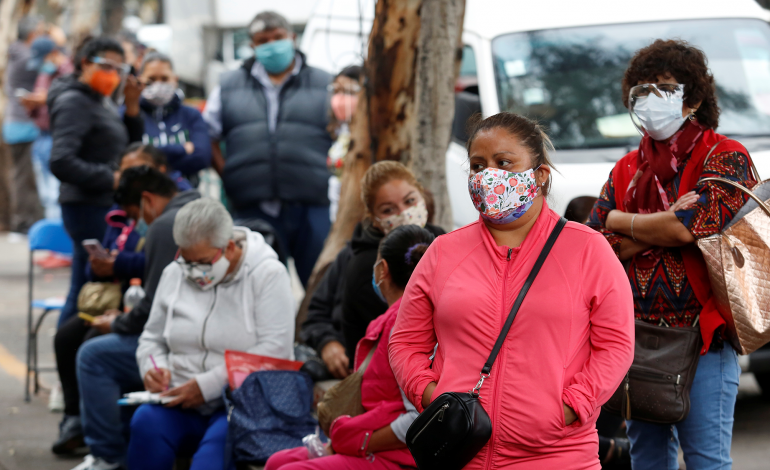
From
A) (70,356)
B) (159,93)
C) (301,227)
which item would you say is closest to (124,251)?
(70,356)

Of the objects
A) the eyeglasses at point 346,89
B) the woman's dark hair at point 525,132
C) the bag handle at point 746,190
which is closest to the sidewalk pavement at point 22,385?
the eyeglasses at point 346,89

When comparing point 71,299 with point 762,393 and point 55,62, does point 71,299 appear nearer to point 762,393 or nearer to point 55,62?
point 762,393

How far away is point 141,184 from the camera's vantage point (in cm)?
518

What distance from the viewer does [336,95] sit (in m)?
7.95

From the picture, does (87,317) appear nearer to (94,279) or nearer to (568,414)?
(94,279)

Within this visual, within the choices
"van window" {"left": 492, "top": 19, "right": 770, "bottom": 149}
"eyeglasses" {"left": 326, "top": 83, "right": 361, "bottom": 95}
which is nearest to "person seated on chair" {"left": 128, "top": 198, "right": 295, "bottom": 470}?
"van window" {"left": 492, "top": 19, "right": 770, "bottom": 149}

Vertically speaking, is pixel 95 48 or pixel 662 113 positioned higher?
pixel 95 48

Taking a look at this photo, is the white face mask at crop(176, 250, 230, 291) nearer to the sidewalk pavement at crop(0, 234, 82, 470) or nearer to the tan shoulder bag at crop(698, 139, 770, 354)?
the sidewalk pavement at crop(0, 234, 82, 470)

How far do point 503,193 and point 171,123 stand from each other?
4666 mm

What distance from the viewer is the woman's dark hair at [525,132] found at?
2537 mm

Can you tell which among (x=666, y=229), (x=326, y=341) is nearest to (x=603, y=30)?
(x=326, y=341)

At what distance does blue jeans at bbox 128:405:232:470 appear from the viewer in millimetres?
4090

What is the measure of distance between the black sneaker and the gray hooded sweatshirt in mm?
1319

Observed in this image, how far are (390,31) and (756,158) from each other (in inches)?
93.0
